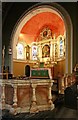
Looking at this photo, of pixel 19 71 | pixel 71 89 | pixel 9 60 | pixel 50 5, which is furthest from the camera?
pixel 19 71

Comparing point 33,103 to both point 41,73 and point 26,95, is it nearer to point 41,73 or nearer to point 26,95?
point 26,95

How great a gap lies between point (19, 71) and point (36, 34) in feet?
10.0

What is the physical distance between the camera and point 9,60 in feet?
32.8

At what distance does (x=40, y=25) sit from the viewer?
12539 mm

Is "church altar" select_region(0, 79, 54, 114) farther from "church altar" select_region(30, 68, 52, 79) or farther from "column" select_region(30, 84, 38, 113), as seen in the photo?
"church altar" select_region(30, 68, 52, 79)

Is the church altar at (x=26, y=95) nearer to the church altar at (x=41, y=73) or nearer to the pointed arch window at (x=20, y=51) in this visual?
the church altar at (x=41, y=73)

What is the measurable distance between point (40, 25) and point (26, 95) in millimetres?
7683

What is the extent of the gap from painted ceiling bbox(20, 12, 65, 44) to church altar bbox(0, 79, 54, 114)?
5507 millimetres

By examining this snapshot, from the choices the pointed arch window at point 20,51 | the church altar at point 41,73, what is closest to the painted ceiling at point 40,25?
the pointed arch window at point 20,51

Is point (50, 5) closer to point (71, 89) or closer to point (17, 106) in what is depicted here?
point (71, 89)

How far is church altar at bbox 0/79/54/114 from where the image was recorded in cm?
518

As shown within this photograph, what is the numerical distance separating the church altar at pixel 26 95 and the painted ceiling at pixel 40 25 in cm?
551

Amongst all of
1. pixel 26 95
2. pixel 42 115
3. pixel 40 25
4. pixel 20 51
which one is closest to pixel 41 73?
pixel 26 95

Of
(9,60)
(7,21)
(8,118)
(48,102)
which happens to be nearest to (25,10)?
(7,21)
